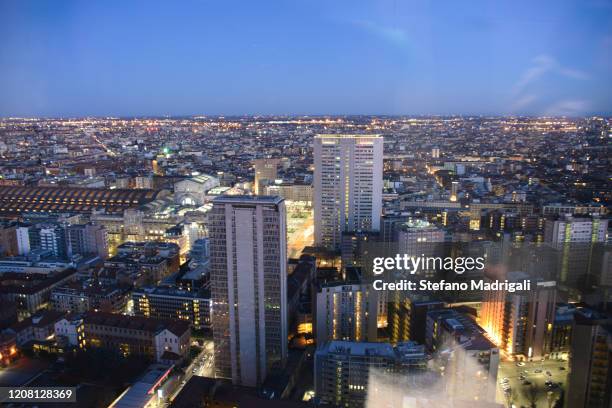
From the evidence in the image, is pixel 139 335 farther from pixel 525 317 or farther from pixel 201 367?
pixel 525 317

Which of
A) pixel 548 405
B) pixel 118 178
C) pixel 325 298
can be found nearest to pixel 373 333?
pixel 325 298

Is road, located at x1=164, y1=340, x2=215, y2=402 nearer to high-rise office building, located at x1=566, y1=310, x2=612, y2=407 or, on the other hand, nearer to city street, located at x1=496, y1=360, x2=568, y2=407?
city street, located at x1=496, y1=360, x2=568, y2=407

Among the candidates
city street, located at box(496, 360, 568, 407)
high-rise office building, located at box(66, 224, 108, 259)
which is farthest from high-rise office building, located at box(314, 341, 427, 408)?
high-rise office building, located at box(66, 224, 108, 259)

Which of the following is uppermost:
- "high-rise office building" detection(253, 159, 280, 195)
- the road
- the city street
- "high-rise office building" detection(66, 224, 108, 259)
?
"high-rise office building" detection(253, 159, 280, 195)

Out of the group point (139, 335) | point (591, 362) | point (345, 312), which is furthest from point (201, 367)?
point (591, 362)

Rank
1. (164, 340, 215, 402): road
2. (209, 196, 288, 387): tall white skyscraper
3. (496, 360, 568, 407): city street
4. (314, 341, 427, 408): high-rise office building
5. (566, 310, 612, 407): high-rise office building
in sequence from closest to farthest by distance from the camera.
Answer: (566, 310, 612, 407): high-rise office building → (314, 341, 427, 408): high-rise office building → (496, 360, 568, 407): city street → (209, 196, 288, 387): tall white skyscraper → (164, 340, 215, 402): road

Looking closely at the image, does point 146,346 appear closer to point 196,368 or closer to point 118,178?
point 196,368

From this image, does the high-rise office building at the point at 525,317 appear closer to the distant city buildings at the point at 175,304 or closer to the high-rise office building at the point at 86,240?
the distant city buildings at the point at 175,304
